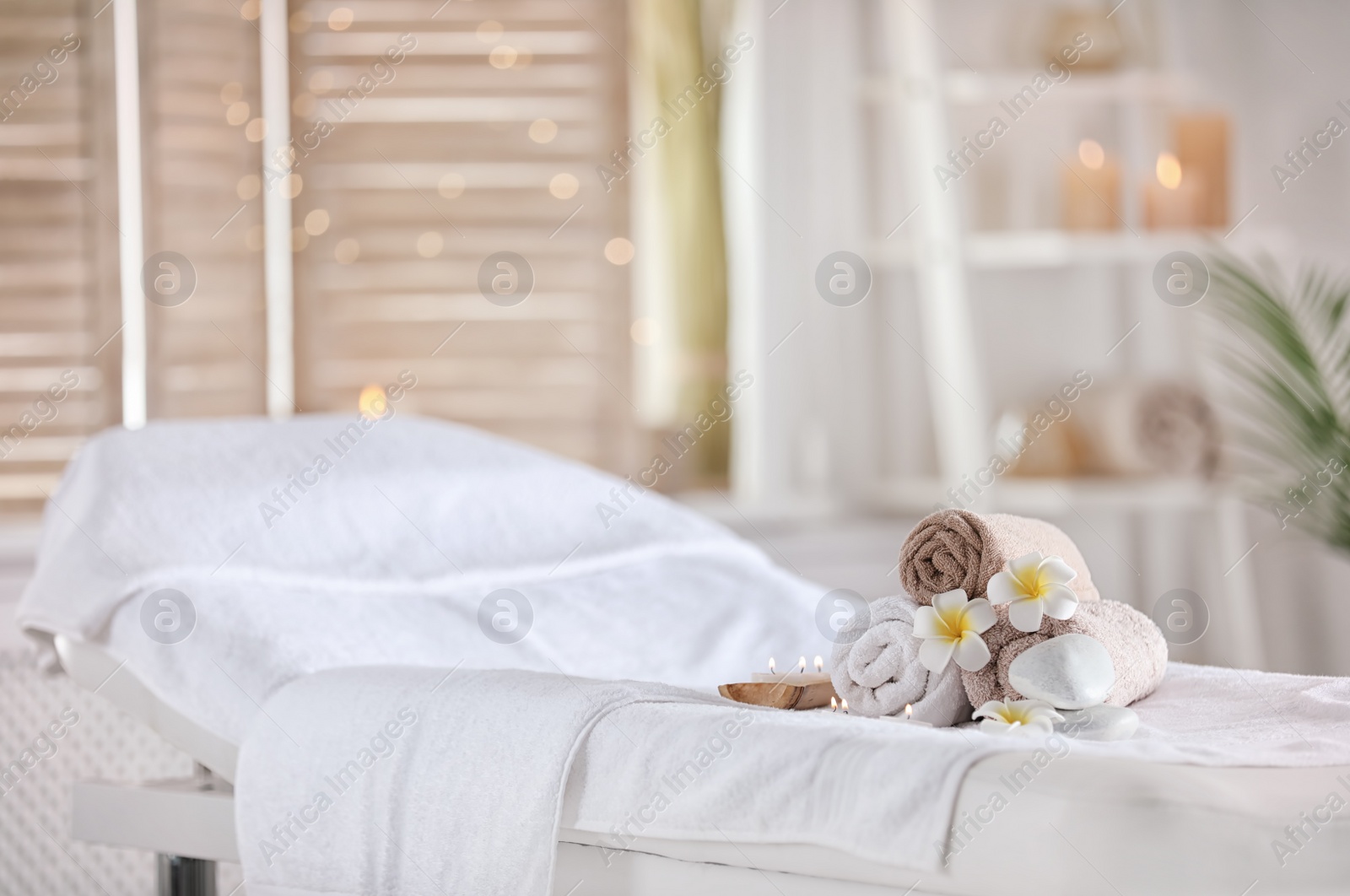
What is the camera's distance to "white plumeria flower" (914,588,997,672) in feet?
3.55

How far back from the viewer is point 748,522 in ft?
8.71

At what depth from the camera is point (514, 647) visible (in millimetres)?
1620

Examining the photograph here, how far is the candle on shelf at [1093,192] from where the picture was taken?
102 inches

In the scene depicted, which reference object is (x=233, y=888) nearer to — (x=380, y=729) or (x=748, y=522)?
(x=380, y=729)

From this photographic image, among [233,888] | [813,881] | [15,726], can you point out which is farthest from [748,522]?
[813,881]

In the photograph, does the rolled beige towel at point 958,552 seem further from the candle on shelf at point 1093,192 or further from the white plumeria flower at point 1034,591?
the candle on shelf at point 1093,192

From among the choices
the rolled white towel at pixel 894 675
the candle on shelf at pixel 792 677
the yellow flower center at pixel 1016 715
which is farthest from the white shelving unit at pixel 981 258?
the yellow flower center at pixel 1016 715

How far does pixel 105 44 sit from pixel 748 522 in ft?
4.59

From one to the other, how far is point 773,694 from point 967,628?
219 mm

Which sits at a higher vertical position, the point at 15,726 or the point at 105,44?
the point at 105,44

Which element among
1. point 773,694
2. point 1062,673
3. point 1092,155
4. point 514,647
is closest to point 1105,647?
point 1062,673

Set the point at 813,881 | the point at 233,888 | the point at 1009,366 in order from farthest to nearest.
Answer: the point at 1009,366 → the point at 233,888 → the point at 813,881

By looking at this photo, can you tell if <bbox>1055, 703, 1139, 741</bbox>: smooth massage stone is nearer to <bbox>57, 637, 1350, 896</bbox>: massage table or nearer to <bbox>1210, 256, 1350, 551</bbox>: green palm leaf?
<bbox>57, 637, 1350, 896</bbox>: massage table

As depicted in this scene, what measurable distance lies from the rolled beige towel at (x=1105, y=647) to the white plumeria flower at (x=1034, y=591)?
0.03 metres
